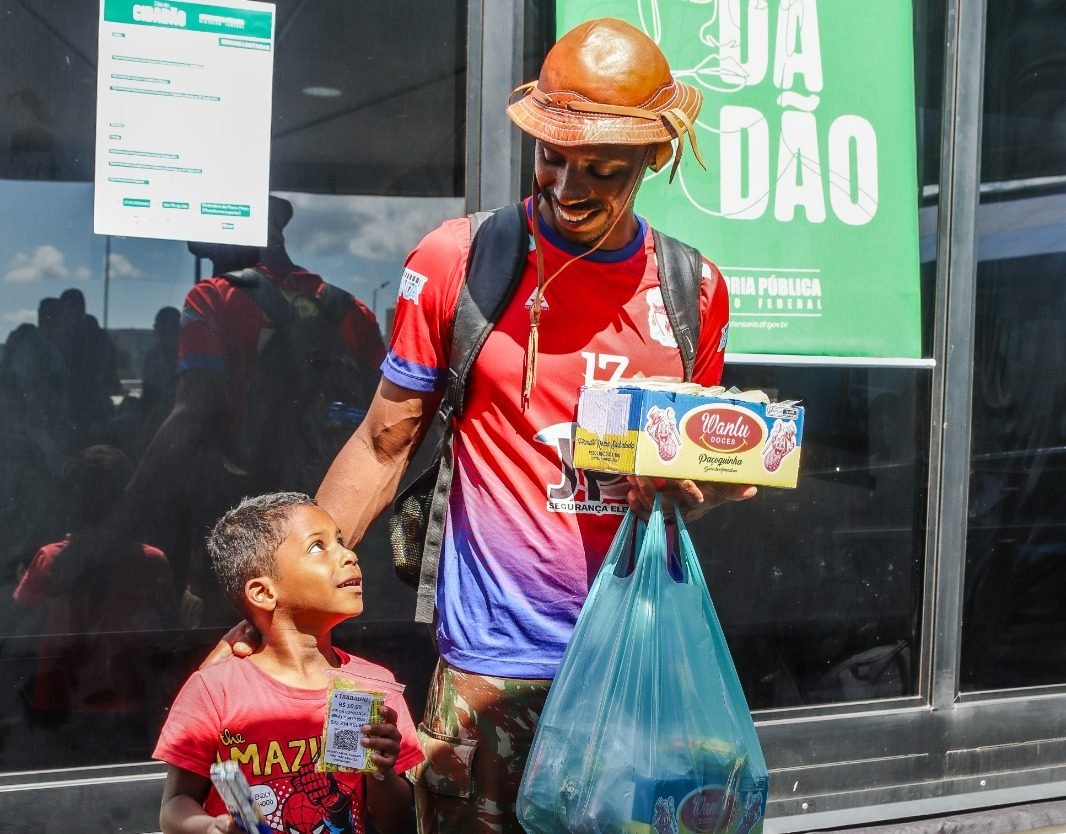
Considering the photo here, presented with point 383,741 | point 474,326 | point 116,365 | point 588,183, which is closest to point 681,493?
point 474,326

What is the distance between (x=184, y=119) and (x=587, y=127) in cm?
150

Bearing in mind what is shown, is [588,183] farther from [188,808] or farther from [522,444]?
[188,808]

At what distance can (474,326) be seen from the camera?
235 cm

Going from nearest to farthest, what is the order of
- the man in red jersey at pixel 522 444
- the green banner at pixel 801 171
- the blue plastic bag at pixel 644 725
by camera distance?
the blue plastic bag at pixel 644 725
the man in red jersey at pixel 522 444
the green banner at pixel 801 171

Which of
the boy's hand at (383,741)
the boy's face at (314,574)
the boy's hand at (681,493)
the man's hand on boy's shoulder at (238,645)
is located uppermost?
the boy's hand at (681,493)

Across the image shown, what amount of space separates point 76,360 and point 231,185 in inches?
24.6

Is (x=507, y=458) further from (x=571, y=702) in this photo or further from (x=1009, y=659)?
(x=1009, y=659)

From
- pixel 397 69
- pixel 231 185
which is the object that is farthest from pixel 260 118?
pixel 397 69

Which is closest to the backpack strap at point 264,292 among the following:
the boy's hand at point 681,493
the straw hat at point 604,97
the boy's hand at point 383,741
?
the straw hat at point 604,97

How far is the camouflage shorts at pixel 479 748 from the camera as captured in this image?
2.37 m

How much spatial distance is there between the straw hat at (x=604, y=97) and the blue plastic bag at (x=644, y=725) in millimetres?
691

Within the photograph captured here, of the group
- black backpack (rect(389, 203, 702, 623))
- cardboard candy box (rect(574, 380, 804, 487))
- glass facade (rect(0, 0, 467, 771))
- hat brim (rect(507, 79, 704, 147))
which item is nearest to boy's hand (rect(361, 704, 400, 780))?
black backpack (rect(389, 203, 702, 623))

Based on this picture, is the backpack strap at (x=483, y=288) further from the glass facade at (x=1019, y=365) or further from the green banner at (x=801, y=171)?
the glass facade at (x=1019, y=365)

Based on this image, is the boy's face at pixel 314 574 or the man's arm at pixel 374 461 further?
the man's arm at pixel 374 461
